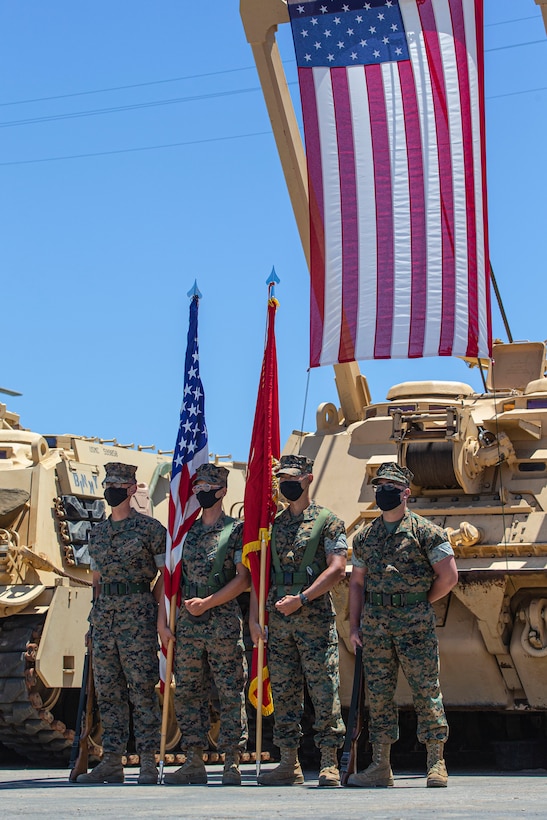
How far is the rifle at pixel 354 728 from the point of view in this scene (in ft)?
25.8

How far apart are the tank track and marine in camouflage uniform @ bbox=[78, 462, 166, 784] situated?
10.8ft

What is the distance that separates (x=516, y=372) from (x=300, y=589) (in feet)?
19.0

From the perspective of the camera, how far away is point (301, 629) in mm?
7953

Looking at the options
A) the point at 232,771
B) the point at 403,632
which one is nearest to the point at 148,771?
the point at 232,771

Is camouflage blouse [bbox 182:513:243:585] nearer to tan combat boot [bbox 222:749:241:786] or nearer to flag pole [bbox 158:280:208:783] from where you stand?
flag pole [bbox 158:280:208:783]

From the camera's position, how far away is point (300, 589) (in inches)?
316

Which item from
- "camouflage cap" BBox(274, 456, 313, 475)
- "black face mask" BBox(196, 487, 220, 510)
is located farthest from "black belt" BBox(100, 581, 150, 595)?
"camouflage cap" BBox(274, 456, 313, 475)

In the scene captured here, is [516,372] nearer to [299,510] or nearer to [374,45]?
[374,45]

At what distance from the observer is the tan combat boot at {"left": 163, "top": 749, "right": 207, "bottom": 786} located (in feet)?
26.3

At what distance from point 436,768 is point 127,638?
190 cm

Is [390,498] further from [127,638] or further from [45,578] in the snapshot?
[45,578]

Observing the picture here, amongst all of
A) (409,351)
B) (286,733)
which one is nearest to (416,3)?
(409,351)

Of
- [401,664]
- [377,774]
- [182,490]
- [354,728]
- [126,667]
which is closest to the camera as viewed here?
[377,774]

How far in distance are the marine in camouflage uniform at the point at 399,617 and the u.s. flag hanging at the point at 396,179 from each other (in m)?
2.35
